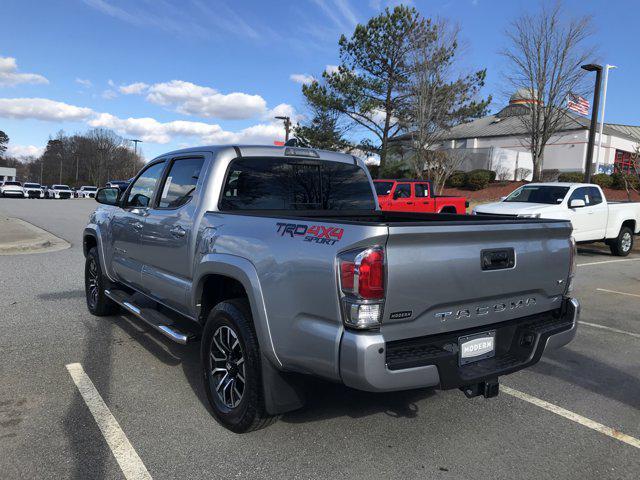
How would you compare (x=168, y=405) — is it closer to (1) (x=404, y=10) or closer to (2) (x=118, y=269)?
(2) (x=118, y=269)

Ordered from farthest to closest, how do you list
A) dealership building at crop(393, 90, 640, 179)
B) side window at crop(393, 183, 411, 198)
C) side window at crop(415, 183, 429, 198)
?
dealership building at crop(393, 90, 640, 179) < side window at crop(415, 183, 429, 198) < side window at crop(393, 183, 411, 198)

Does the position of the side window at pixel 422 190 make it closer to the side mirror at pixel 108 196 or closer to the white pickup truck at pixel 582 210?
the white pickup truck at pixel 582 210

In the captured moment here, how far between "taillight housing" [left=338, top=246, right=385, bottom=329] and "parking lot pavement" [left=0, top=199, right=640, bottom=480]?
0.85 m

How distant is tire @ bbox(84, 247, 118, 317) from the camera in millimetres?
5769

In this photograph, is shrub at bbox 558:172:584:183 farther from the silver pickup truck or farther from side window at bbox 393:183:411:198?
the silver pickup truck

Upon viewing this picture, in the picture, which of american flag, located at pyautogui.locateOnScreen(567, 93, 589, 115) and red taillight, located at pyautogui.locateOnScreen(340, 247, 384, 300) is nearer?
red taillight, located at pyautogui.locateOnScreen(340, 247, 384, 300)

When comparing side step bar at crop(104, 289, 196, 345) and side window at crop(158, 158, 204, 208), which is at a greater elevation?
side window at crop(158, 158, 204, 208)

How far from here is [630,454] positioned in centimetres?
317

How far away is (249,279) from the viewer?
10.2ft

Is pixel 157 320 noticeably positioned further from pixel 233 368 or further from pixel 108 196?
pixel 108 196

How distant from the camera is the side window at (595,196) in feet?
42.8

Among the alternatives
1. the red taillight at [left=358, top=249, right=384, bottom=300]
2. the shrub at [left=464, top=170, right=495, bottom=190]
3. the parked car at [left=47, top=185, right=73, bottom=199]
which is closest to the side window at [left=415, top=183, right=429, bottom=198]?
the red taillight at [left=358, top=249, right=384, bottom=300]

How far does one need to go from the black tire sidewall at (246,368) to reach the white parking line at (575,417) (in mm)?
2171

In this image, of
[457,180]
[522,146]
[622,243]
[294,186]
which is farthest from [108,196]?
[522,146]
